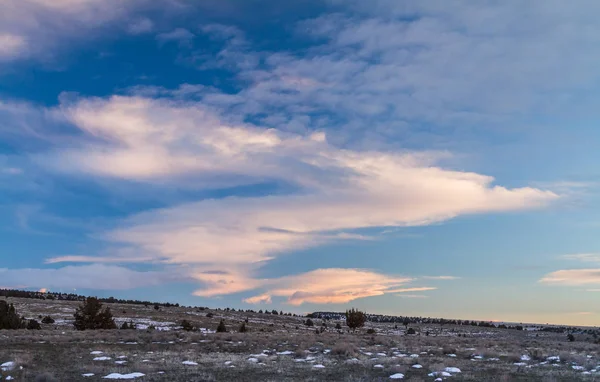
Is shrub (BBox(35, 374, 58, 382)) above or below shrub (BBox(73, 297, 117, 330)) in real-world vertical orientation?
below

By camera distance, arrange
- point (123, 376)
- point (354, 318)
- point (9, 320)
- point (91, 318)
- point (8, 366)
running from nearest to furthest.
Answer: point (123, 376) → point (8, 366) → point (9, 320) → point (91, 318) → point (354, 318)

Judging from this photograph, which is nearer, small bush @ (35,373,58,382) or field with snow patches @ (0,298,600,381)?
small bush @ (35,373,58,382)

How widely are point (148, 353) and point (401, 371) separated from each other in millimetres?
15717

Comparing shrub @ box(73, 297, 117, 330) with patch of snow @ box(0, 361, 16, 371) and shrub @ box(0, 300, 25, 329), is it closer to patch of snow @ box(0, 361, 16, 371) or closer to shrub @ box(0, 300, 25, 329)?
shrub @ box(0, 300, 25, 329)

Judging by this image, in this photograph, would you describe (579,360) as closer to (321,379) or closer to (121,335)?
(321,379)

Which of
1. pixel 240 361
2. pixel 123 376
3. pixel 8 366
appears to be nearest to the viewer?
pixel 123 376

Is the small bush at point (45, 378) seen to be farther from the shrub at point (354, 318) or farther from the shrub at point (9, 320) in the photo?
the shrub at point (354, 318)

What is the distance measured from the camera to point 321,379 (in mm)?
22172

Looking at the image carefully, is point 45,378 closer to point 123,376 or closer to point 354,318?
point 123,376

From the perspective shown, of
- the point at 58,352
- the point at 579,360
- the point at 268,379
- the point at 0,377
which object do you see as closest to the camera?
the point at 0,377

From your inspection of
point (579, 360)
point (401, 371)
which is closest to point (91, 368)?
point (401, 371)

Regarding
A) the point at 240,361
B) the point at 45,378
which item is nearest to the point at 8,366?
the point at 45,378

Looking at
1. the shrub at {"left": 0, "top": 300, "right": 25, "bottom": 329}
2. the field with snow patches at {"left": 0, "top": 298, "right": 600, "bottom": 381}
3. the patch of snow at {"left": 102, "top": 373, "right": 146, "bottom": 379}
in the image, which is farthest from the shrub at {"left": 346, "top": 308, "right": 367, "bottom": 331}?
the patch of snow at {"left": 102, "top": 373, "right": 146, "bottom": 379}

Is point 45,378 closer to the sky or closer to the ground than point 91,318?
closer to the ground
